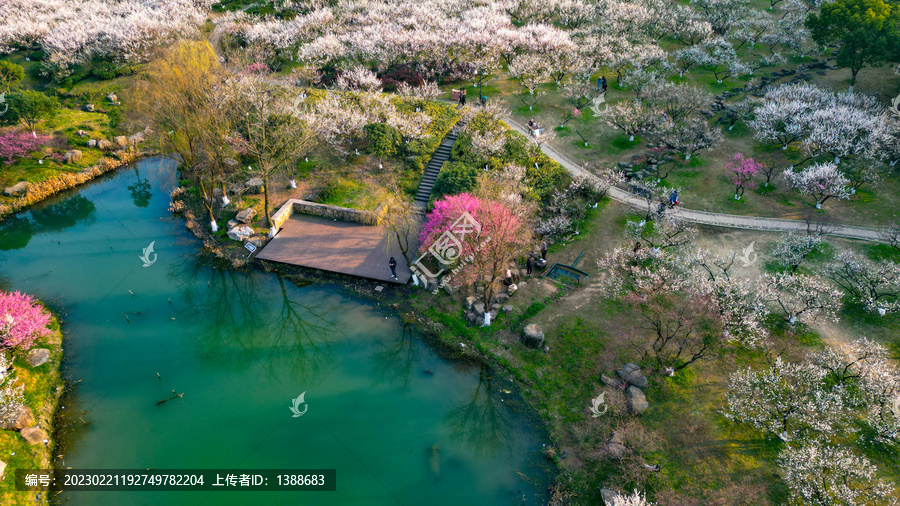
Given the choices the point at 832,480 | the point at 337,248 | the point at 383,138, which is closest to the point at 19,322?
the point at 337,248

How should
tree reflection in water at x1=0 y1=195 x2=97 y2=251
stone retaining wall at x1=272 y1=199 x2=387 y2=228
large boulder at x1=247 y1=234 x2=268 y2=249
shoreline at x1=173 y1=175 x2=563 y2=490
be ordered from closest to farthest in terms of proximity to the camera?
shoreline at x1=173 y1=175 x2=563 y2=490 < large boulder at x1=247 y1=234 x2=268 y2=249 < stone retaining wall at x1=272 y1=199 x2=387 y2=228 < tree reflection in water at x1=0 y1=195 x2=97 y2=251

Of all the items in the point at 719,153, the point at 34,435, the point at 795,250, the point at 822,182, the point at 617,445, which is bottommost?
the point at 34,435

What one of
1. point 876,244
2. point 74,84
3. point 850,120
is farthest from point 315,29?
point 876,244

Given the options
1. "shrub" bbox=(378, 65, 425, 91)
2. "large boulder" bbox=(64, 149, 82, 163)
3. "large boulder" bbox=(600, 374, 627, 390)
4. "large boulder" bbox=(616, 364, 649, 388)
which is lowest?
"large boulder" bbox=(600, 374, 627, 390)

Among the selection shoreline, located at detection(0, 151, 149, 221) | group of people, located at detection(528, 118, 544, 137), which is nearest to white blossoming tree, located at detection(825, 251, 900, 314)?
group of people, located at detection(528, 118, 544, 137)

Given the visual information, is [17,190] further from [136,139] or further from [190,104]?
[190,104]

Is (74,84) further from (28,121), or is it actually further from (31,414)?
(31,414)

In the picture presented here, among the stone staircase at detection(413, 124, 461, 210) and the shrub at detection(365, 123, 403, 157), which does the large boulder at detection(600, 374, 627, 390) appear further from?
the shrub at detection(365, 123, 403, 157)
